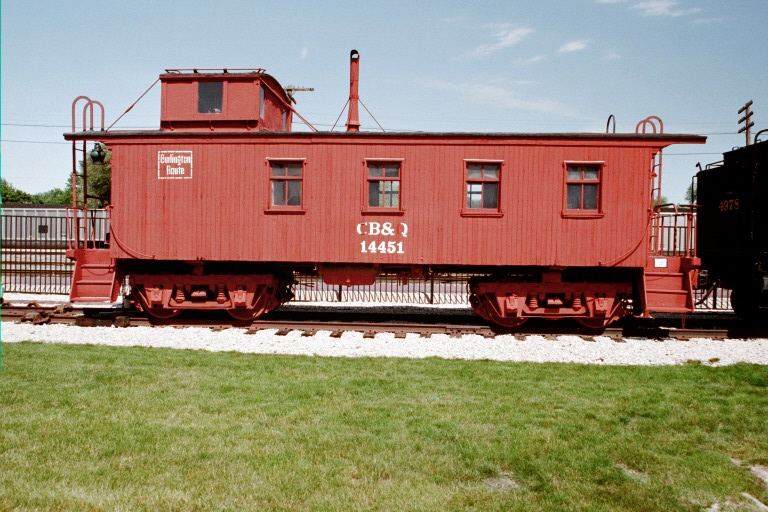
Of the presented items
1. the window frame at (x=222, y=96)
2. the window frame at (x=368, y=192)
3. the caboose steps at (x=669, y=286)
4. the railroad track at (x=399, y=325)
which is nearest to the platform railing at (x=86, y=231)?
the railroad track at (x=399, y=325)

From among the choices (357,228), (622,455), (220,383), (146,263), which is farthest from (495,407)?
(146,263)

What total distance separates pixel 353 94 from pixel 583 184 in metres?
5.57

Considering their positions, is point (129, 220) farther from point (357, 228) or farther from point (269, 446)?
point (269, 446)

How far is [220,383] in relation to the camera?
6.52m

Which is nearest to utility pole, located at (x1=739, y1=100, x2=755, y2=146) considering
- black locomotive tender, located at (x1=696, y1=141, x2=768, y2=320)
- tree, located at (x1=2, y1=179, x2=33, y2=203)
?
black locomotive tender, located at (x1=696, y1=141, x2=768, y2=320)

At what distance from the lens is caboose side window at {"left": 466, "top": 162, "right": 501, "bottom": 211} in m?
10.9

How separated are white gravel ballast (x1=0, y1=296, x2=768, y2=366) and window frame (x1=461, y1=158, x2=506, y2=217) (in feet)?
8.32

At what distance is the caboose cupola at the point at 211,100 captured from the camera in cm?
1170

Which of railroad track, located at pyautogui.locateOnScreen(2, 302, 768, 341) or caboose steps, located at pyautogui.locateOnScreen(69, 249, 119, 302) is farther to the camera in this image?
caboose steps, located at pyautogui.locateOnScreen(69, 249, 119, 302)

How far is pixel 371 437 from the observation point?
4758 millimetres

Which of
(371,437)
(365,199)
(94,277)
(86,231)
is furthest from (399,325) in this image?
(86,231)

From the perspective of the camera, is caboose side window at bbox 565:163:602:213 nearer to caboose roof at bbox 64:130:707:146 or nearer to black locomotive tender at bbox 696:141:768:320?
caboose roof at bbox 64:130:707:146

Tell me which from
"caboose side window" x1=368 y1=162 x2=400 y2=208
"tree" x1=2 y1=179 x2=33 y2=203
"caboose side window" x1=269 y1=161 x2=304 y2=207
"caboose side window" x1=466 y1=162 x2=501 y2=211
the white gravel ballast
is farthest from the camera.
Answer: "tree" x1=2 y1=179 x2=33 y2=203

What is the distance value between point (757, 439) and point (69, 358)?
341 inches
